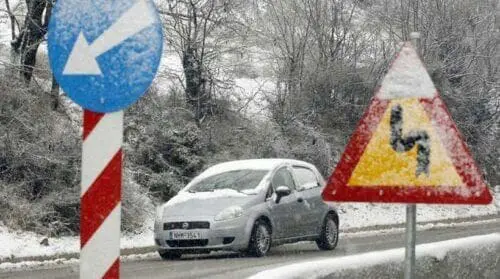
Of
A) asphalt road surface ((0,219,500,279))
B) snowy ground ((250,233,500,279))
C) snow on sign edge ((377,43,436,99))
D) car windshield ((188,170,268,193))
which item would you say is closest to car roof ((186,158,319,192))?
car windshield ((188,170,268,193))

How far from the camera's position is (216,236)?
1562 centimetres

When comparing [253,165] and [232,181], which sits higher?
[253,165]

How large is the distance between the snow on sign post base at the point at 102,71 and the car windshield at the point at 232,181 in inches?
465

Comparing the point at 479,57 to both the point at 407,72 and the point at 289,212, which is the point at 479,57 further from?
the point at 407,72

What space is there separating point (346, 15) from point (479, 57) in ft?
20.2

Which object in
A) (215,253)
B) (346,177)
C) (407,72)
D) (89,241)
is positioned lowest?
(215,253)

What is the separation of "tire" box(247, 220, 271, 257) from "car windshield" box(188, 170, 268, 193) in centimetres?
82

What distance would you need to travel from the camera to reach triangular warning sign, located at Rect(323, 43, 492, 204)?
4789 millimetres

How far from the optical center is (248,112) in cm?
3128

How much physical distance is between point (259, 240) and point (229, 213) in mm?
718

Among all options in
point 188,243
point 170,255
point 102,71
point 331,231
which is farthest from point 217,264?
point 102,71

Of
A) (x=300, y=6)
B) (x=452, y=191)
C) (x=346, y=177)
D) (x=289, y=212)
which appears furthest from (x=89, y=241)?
(x=300, y=6)

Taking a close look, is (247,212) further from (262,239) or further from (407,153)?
(407,153)

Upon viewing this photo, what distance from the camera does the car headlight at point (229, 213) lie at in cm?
1572
